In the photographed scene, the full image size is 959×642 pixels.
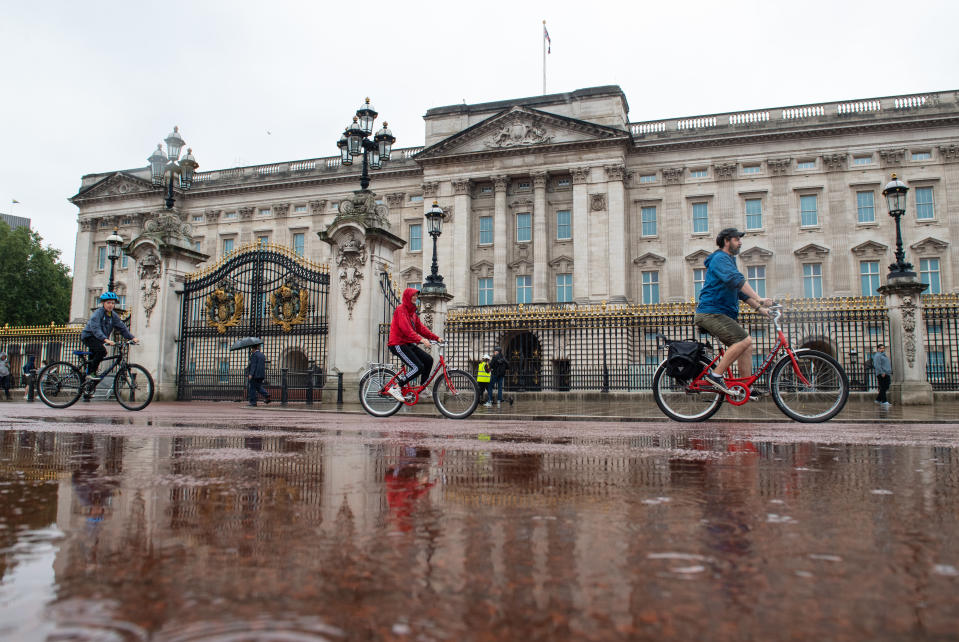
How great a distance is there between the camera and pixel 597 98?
3831 cm

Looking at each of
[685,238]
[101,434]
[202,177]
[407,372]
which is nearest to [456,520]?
[101,434]

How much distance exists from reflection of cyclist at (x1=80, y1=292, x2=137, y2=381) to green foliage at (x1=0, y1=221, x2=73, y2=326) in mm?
50732

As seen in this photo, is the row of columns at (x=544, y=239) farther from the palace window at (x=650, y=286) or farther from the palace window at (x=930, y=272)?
the palace window at (x=930, y=272)

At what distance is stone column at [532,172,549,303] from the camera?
38.3m

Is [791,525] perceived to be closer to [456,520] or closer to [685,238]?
[456,520]

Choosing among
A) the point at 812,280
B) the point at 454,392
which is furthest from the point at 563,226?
the point at 454,392

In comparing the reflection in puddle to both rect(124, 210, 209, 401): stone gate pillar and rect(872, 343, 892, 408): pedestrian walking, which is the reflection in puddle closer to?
rect(872, 343, 892, 408): pedestrian walking

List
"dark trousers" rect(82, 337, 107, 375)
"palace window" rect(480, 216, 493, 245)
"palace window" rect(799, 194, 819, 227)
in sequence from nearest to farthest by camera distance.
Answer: "dark trousers" rect(82, 337, 107, 375)
"palace window" rect(799, 194, 819, 227)
"palace window" rect(480, 216, 493, 245)

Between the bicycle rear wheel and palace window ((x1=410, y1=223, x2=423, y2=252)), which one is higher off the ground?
palace window ((x1=410, y1=223, x2=423, y2=252))

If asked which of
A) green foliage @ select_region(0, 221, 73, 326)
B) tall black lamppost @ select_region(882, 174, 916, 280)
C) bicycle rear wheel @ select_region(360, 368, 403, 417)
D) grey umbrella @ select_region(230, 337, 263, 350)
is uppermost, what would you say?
green foliage @ select_region(0, 221, 73, 326)

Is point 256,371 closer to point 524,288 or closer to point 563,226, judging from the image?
point 524,288

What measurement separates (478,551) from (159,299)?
52.4ft

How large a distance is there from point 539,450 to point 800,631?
2.89m

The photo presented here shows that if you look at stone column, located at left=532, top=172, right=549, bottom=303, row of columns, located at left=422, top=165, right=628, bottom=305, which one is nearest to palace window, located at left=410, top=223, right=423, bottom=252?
row of columns, located at left=422, top=165, right=628, bottom=305
